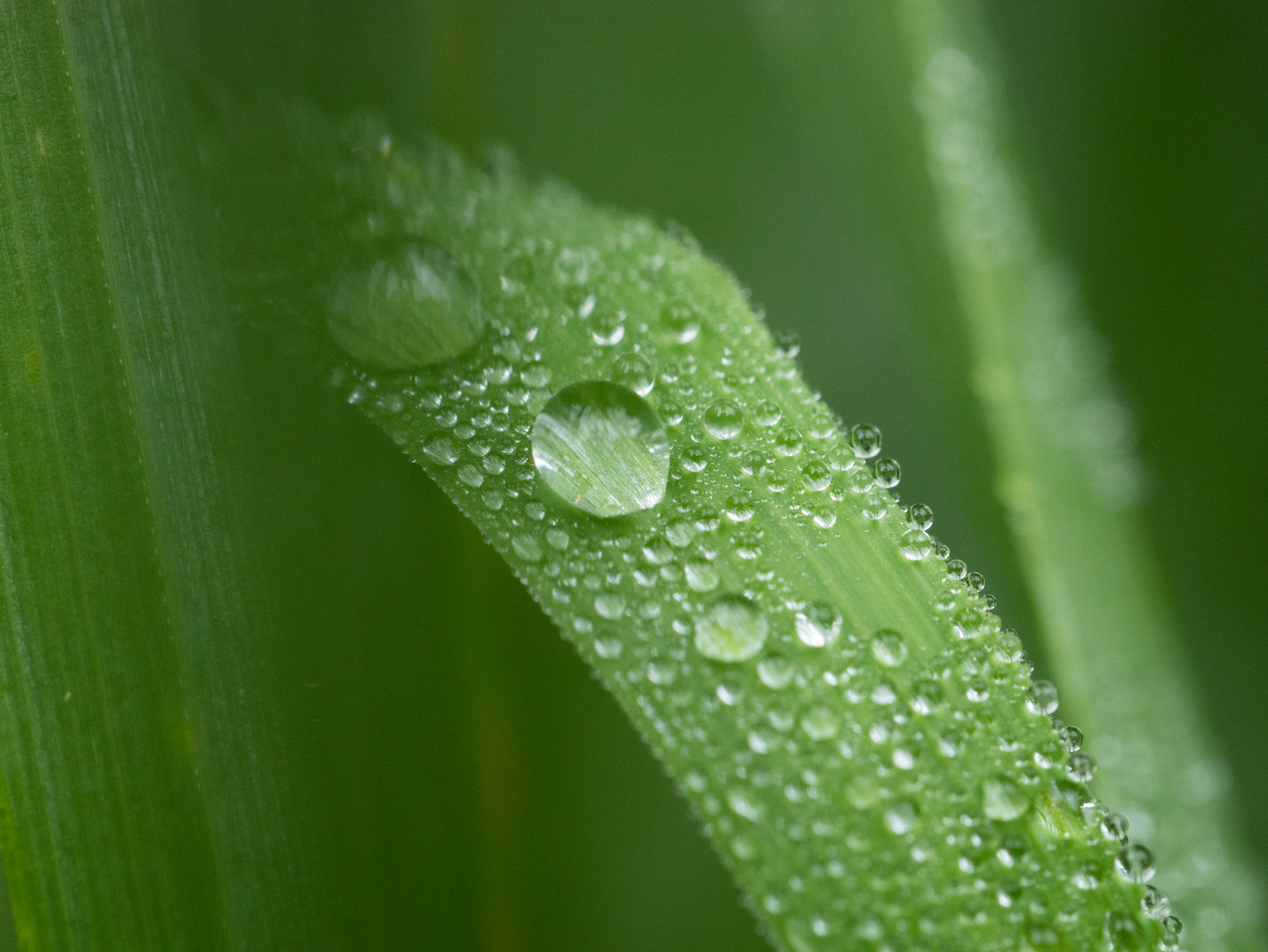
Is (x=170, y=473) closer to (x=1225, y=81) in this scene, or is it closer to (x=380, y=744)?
(x=380, y=744)

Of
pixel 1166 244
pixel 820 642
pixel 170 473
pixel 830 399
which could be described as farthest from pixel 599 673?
pixel 1166 244

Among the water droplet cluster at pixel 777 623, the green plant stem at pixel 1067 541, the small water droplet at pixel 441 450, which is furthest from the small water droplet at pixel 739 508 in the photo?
the green plant stem at pixel 1067 541

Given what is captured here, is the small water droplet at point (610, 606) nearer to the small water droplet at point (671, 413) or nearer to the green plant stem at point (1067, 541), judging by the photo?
the small water droplet at point (671, 413)

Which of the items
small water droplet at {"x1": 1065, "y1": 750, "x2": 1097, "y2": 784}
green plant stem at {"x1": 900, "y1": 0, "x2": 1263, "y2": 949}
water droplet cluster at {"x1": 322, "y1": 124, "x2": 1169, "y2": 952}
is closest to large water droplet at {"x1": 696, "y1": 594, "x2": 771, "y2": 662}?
water droplet cluster at {"x1": 322, "y1": 124, "x2": 1169, "y2": 952}

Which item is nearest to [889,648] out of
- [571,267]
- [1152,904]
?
[1152,904]

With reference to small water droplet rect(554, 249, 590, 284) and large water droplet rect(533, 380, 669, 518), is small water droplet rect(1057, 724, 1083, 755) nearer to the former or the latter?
large water droplet rect(533, 380, 669, 518)

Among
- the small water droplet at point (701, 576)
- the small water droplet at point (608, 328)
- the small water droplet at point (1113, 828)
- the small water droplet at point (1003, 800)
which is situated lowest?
the small water droplet at point (1113, 828)
